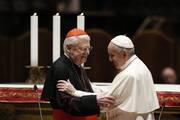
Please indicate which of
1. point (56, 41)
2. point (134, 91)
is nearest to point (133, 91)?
point (134, 91)

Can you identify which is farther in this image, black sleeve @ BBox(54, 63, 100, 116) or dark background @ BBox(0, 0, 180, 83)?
dark background @ BBox(0, 0, 180, 83)

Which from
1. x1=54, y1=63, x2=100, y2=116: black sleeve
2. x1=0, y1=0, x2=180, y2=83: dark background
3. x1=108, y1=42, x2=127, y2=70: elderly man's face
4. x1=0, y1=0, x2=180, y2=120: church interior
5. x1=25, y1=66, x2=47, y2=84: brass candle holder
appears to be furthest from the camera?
x1=0, y1=0, x2=180, y2=83: dark background


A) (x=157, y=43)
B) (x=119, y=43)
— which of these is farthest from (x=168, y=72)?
(x=119, y=43)

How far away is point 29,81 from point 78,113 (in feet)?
4.52

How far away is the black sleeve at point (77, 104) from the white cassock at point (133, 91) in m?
0.09

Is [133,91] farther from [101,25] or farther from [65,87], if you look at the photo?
[101,25]

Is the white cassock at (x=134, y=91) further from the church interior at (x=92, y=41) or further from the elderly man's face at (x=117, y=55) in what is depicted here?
the church interior at (x=92, y=41)

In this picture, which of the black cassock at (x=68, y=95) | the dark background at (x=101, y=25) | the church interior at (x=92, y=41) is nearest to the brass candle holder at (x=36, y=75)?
the church interior at (x=92, y=41)

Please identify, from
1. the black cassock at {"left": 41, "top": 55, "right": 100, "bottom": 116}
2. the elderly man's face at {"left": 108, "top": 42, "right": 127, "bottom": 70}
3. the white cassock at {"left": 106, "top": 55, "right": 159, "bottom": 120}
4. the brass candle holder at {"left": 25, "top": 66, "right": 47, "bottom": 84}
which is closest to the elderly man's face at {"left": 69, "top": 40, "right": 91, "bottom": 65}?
the black cassock at {"left": 41, "top": 55, "right": 100, "bottom": 116}

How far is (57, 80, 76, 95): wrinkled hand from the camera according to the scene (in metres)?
5.52

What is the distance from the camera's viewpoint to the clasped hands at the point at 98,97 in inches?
218

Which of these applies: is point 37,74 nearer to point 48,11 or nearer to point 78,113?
point 78,113

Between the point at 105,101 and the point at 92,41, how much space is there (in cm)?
395

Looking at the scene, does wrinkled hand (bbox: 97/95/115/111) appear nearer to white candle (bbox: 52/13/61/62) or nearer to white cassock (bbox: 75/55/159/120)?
white cassock (bbox: 75/55/159/120)
